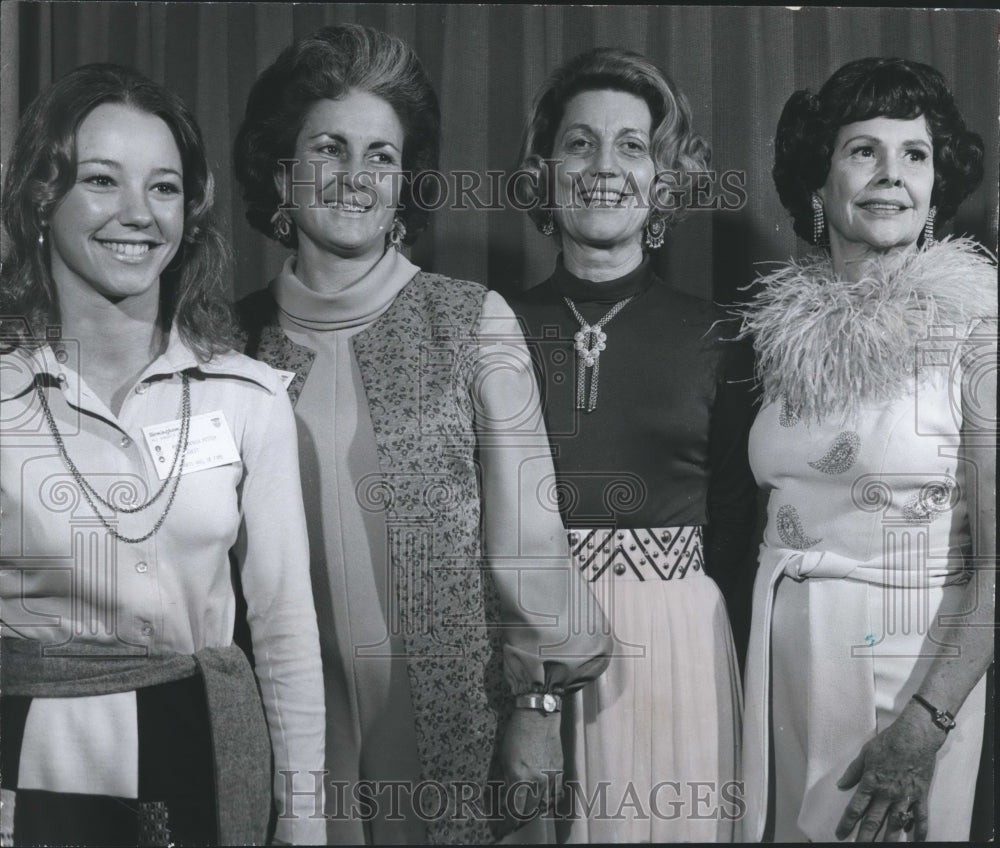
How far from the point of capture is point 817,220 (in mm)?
2117

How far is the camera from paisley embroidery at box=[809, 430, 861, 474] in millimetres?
2031

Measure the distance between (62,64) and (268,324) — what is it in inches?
24.1

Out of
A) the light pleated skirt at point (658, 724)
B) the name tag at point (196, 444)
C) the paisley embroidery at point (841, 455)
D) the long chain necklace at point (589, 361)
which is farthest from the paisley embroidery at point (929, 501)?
the name tag at point (196, 444)

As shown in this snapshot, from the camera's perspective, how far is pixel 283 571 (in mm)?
1972

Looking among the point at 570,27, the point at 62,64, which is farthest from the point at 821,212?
the point at 62,64

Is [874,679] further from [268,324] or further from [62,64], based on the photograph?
[62,64]

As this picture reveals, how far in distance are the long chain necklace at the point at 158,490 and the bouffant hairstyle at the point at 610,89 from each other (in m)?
0.72

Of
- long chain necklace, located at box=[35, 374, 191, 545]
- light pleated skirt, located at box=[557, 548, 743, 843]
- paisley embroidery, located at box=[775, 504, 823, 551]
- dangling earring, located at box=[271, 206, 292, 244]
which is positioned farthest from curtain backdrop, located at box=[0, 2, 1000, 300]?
light pleated skirt, located at box=[557, 548, 743, 843]

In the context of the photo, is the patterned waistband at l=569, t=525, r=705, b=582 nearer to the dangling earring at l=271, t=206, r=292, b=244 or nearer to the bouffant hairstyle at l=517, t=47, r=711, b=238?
the bouffant hairstyle at l=517, t=47, r=711, b=238

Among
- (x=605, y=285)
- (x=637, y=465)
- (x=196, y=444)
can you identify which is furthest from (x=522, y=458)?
(x=196, y=444)

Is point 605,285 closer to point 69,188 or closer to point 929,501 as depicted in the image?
point 929,501

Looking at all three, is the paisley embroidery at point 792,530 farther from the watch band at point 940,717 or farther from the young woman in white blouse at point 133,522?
the young woman in white blouse at point 133,522

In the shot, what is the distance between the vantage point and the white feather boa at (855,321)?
2037 mm

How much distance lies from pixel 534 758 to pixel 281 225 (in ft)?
3.50
